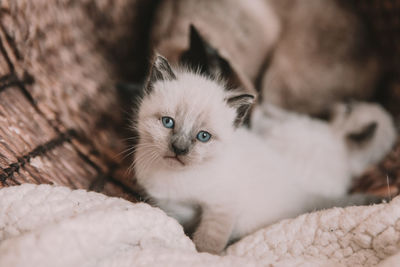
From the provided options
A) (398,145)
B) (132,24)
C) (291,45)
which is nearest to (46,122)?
(132,24)

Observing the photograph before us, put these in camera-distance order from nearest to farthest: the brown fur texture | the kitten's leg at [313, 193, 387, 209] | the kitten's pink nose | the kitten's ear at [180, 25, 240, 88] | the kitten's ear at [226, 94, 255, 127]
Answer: the kitten's pink nose < the kitten's ear at [226, 94, 255, 127] < the kitten's leg at [313, 193, 387, 209] < the kitten's ear at [180, 25, 240, 88] < the brown fur texture

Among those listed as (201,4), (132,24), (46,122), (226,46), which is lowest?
(46,122)

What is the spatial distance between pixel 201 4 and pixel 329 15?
0.72m

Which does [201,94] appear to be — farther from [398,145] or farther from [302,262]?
[398,145]

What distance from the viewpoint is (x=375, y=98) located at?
6.77 feet

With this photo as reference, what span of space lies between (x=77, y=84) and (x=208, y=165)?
867 mm

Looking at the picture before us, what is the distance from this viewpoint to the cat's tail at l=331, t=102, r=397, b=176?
6.00 feet

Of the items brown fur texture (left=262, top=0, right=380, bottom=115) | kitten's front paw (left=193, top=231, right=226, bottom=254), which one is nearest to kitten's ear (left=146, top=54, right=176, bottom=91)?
kitten's front paw (left=193, top=231, right=226, bottom=254)

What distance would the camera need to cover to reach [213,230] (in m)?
1.13

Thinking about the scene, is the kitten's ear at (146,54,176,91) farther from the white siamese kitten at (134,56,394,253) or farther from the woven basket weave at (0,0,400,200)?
the woven basket weave at (0,0,400,200)

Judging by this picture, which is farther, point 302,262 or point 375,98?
point 375,98

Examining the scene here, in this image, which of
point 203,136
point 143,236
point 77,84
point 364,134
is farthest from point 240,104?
point 364,134

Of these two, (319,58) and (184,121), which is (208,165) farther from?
(319,58)

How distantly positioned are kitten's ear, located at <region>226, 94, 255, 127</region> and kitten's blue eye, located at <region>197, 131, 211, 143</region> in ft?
0.43
